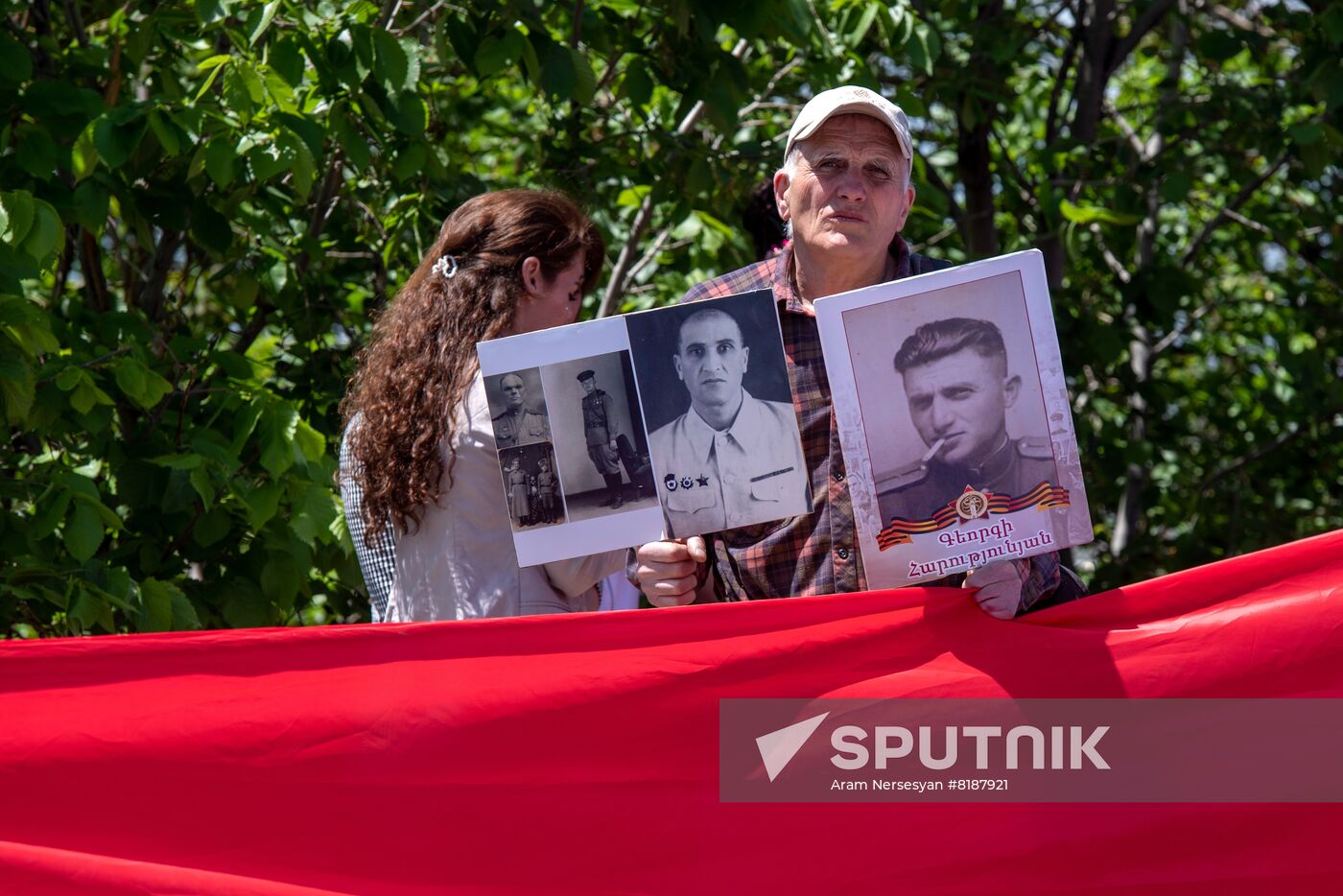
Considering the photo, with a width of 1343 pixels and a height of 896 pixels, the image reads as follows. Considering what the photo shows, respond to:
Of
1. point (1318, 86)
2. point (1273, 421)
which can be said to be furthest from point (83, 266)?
point (1273, 421)

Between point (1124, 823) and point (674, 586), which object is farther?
point (674, 586)

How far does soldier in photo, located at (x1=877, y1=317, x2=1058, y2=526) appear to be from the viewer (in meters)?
2.21

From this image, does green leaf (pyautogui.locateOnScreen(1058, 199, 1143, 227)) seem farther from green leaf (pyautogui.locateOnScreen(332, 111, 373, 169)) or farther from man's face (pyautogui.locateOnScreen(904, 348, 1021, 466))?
man's face (pyautogui.locateOnScreen(904, 348, 1021, 466))

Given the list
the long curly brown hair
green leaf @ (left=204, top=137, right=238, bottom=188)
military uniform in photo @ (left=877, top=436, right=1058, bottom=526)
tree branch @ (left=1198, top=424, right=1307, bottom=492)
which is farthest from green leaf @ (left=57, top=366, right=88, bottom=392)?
tree branch @ (left=1198, top=424, right=1307, bottom=492)

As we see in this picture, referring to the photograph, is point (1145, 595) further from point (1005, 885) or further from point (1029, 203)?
point (1029, 203)

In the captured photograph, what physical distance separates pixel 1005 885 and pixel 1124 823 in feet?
0.70

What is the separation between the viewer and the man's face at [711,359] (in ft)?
7.52

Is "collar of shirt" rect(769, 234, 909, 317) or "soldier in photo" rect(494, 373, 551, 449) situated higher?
"collar of shirt" rect(769, 234, 909, 317)

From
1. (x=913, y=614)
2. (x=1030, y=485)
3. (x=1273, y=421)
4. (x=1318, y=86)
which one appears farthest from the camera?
(x=1273, y=421)

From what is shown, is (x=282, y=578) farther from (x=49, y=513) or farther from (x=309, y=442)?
(x=49, y=513)

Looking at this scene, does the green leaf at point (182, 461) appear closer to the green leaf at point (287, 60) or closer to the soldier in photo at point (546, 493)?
the green leaf at point (287, 60)

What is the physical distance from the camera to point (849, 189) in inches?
100.0

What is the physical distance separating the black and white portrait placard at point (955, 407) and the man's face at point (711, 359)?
0.50 ft

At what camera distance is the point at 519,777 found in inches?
95.1
